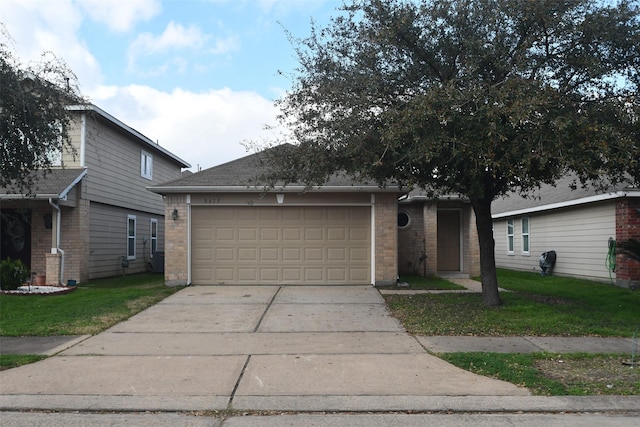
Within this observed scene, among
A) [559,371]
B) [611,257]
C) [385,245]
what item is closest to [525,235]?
[611,257]

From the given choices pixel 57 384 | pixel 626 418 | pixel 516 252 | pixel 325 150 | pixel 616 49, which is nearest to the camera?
pixel 626 418

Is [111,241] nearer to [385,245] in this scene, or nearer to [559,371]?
[385,245]

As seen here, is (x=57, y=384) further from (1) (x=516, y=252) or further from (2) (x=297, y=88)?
(1) (x=516, y=252)

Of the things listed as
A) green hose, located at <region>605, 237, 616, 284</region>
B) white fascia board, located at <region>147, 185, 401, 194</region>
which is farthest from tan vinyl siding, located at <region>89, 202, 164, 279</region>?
green hose, located at <region>605, 237, 616, 284</region>

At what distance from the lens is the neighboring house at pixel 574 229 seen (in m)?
15.4

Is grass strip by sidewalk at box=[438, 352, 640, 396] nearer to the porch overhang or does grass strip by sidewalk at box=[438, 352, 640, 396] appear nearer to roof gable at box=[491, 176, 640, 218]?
roof gable at box=[491, 176, 640, 218]

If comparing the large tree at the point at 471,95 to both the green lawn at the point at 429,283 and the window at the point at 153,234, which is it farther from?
the window at the point at 153,234

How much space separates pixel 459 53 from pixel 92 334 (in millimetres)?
8124

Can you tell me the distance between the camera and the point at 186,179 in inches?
625

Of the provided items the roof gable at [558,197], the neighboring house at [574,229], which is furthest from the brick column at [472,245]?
the neighboring house at [574,229]

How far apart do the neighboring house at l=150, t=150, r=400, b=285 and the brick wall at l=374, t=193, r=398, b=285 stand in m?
0.03

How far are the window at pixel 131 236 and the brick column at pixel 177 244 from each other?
5.99m

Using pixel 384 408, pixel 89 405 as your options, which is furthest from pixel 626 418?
pixel 89 405

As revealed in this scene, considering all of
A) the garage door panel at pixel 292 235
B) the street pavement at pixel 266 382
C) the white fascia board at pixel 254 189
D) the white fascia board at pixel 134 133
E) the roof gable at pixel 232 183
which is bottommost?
the street pavement at pixel 266 382
